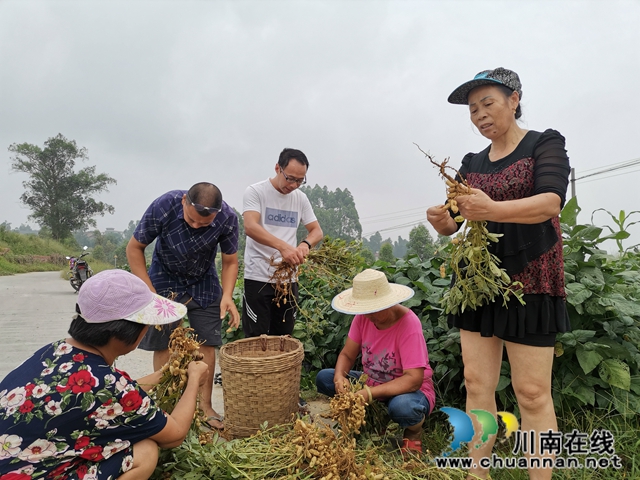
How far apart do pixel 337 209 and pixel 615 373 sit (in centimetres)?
4804

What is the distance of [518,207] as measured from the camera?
1.57 m

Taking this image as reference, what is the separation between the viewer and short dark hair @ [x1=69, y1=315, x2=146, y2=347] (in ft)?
5.04

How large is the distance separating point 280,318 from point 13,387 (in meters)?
2.03

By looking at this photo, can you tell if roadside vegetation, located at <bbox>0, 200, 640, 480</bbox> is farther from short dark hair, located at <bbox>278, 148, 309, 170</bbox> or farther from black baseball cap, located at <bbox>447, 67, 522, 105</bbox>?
black baseball cap, located at <bbox>447, 67, 522, 105</bbox>

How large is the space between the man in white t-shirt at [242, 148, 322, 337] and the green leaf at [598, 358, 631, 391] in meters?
1.93

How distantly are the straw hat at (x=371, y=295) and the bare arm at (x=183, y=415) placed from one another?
35.0 inches

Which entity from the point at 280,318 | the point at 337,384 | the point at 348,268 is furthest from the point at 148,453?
the point at 348,268

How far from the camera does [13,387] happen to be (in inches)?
57.2

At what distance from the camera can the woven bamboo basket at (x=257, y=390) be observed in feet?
8.45

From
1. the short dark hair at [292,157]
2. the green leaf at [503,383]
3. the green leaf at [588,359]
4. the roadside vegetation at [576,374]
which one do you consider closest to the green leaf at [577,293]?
the roadside vegetation at [576,374]

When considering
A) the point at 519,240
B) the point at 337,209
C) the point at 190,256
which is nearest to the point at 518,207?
the point at 519,240

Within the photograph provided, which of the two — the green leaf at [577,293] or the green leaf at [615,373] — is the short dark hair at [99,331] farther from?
the green leaf at [615,373]

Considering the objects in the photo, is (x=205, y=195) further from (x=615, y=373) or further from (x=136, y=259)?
(x=615, y=373)

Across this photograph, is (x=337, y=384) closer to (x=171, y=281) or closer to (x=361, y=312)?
(x=361, y=312)
